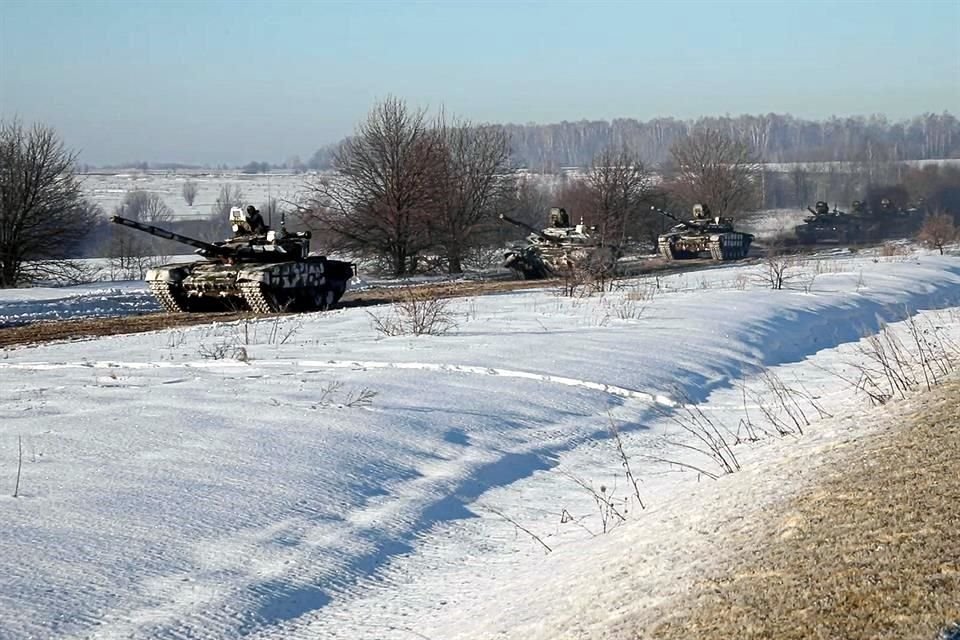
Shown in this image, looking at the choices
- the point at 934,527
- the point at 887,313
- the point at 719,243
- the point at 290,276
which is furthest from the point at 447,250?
the point at 934,527

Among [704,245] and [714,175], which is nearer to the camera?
[704,245]

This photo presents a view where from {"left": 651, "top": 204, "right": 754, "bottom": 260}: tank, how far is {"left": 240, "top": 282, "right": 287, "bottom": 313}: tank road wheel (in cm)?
2827

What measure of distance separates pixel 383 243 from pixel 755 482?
119 feet

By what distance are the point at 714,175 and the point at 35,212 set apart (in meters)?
42.9

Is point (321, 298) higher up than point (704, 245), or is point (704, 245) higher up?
point (321, 298)

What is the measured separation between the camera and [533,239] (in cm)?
3788

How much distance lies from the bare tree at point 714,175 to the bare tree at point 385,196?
29602 mm

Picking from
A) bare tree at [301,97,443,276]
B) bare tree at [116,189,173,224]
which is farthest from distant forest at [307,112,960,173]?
bare tree at [301,97,443,276]

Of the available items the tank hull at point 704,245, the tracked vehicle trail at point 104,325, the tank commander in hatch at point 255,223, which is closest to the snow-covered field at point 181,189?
the tank hull at point 704,245

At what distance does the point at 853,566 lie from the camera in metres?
4.27

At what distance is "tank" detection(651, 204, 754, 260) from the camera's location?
48.7 m

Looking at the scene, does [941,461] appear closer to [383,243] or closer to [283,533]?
[283,533]

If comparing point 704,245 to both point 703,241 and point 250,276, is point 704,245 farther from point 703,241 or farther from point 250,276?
point 250,276

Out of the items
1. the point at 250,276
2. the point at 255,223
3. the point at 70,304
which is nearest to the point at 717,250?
the point at 255,223
